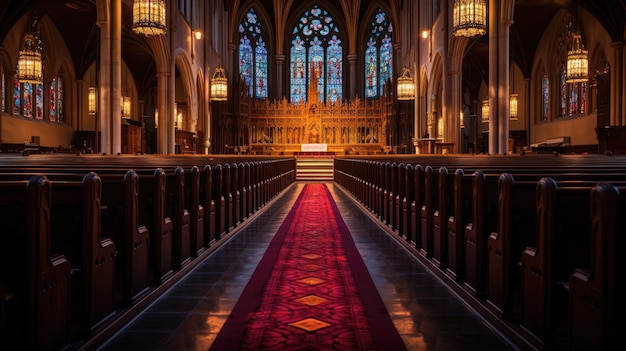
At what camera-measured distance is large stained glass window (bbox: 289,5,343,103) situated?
121 ft

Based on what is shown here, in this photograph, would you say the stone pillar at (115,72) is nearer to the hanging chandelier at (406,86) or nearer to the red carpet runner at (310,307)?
the hanging chandelier at (406,86)

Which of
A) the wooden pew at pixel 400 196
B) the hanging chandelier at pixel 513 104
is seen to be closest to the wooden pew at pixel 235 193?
the wooden pew at pixel 400 196

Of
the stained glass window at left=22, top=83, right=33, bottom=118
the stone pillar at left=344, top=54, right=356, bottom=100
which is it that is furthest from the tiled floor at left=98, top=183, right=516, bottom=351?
the stone pillar at left=344, top=54, right=356, bottom=100

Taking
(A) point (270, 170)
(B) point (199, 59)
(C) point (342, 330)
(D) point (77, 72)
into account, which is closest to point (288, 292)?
(C) point (342, 330)

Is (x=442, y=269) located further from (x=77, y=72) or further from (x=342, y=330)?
(x=77, y=72)

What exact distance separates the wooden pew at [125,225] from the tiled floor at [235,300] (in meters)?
0.20

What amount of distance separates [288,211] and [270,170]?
7.87ft

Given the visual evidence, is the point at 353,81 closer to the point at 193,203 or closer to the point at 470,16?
the point at 470,16

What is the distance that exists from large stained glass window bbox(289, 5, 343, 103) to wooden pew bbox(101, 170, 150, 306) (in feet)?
110

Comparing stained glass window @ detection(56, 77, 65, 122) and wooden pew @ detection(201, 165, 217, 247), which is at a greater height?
stained glass window @ detection(56, 77, 65, 122)

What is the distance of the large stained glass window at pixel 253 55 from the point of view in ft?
116

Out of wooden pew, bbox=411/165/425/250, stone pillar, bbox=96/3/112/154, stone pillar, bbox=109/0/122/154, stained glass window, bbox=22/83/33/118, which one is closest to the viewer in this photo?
wooden pew, bbox=411/165/425/250

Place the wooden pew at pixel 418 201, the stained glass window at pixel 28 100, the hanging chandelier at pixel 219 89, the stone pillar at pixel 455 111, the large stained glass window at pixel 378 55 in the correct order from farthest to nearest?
the large stained glass window at pixel 378 55, the hanging chandelier at pixel 219 89, the stained glass window at pixel 28 100, the stone pillar at pixel 455 111, the wooden pew at pixel 418 201

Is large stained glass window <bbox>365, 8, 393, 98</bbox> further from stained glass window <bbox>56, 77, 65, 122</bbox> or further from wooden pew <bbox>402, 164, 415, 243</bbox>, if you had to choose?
wooden pew <bbox>402, 164, 415, 243</bbox>
